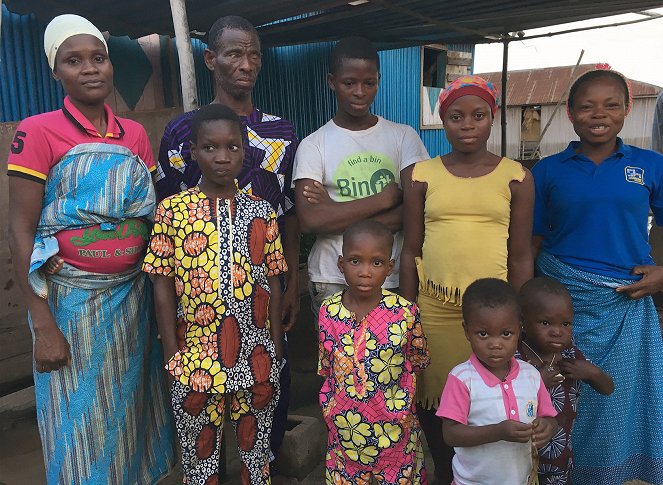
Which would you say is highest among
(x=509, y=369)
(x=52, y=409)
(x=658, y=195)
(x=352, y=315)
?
(x=658, y=195)

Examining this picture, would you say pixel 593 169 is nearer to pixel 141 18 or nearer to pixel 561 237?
pixel 561 237

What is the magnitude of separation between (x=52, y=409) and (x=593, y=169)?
7.73 ft

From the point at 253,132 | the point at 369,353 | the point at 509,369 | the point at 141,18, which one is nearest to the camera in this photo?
the point at 509,369

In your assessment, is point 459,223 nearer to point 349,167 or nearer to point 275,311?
point 349,167

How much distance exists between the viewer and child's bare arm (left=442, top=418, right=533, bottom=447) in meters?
1.60

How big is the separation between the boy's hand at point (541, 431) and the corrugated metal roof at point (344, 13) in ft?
9.95

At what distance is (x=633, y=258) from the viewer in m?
2.18

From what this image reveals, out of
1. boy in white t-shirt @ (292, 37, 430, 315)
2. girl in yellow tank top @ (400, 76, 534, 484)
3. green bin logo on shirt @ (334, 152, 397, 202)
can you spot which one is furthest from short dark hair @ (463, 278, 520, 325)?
green bin logo on shirt @ (334, 152, 397, 202)

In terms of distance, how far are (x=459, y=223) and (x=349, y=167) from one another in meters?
0.54

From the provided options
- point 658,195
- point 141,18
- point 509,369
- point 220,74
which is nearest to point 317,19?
point 141,18

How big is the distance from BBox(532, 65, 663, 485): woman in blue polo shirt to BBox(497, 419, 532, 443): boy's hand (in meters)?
0.79

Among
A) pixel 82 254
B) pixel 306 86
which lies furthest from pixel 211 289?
pixel 306 86

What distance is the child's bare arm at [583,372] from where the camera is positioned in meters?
1.92

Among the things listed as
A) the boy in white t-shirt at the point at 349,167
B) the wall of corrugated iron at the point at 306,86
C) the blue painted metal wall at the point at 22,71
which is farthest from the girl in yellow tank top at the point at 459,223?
the wall of corrugated iron at the point at 306,86
